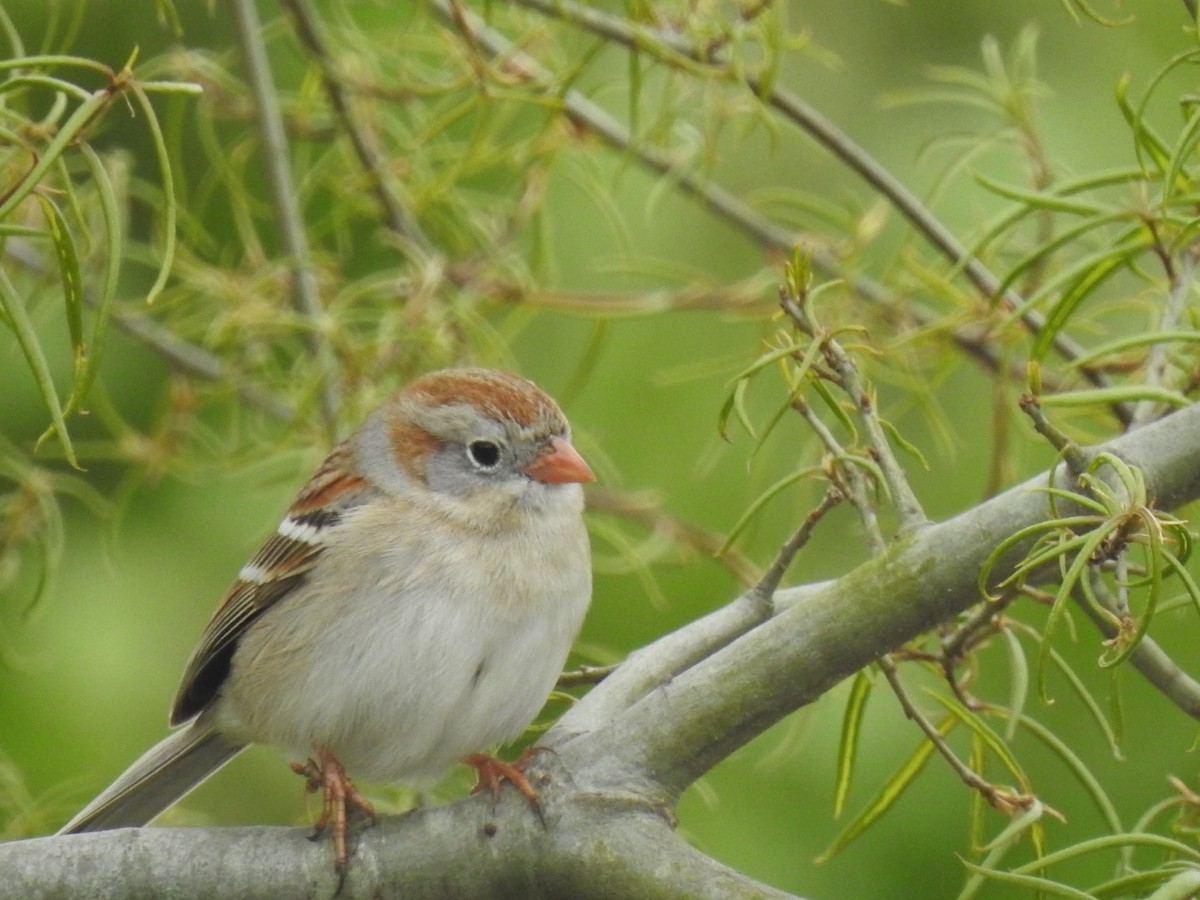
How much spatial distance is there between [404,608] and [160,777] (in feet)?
1.67

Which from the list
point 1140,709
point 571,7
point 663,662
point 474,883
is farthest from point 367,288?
point 1140,709

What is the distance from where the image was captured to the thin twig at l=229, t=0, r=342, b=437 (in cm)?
251

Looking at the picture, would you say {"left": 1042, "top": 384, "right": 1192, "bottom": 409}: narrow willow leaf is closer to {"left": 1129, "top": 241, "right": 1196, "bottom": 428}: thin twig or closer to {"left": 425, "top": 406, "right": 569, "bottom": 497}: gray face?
{"left": 1129, "top": 241, "right": 1196, "bottom": 428}: thin twig

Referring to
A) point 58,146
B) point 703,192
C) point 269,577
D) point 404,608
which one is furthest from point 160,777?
point 58,146

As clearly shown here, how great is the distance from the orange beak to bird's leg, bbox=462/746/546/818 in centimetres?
50

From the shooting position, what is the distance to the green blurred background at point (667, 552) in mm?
3070

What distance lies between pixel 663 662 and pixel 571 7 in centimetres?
102

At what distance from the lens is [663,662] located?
175 centimetres

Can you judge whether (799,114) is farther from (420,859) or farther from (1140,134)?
(420,859)

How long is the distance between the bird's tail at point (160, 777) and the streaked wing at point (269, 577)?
0.04m

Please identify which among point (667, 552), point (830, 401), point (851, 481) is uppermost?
point (830, 401)

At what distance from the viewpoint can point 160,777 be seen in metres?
2.37

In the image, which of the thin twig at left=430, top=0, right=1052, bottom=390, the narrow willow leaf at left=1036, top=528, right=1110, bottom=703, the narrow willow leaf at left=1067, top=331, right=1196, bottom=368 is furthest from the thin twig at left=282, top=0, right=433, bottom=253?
the narrow willow leaf at left=1036, top=528, right=1110, bottom=703

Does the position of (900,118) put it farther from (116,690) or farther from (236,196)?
(116,690)
